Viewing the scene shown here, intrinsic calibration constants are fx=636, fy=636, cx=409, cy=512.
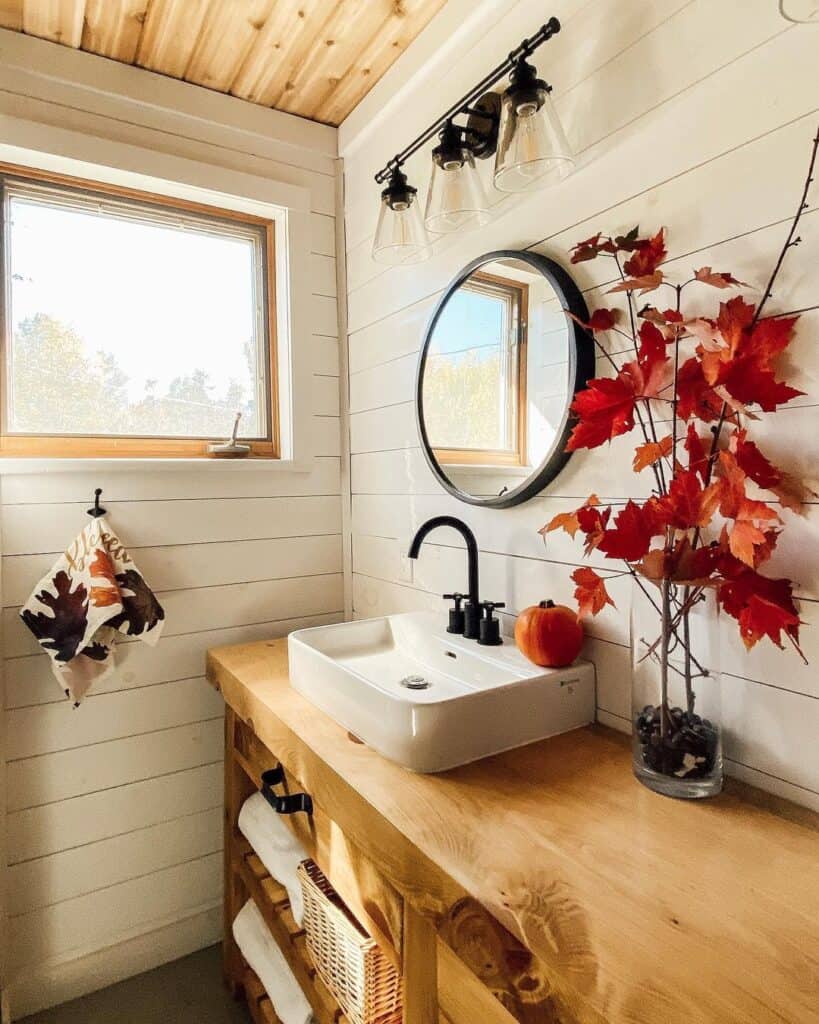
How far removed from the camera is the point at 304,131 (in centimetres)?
195

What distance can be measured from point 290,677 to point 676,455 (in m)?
A: 0.94

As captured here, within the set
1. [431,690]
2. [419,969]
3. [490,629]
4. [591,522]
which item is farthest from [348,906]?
[591,522]

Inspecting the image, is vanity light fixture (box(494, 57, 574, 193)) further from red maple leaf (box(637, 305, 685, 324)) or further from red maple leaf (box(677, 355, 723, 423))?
red maple leaf (box(677, 355, 723, 423))

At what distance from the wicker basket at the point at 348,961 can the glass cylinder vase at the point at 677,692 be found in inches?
21.4

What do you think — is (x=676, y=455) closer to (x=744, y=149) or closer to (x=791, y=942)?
(x=744, y=149)

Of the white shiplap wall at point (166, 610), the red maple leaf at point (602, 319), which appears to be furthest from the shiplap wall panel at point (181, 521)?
the red maple leaf at point (602, 319)

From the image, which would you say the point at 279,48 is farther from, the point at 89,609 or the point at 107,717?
the point at 107,717

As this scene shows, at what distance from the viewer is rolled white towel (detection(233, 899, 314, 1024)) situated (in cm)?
130

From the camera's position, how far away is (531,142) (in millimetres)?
1148

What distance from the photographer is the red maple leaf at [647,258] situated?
986mm

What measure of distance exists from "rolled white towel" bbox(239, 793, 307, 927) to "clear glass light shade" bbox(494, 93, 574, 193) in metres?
1.41

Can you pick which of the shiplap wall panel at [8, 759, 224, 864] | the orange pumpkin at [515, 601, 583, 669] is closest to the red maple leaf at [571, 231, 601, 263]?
the orange pumpkin at [515, 601, 583, 669]

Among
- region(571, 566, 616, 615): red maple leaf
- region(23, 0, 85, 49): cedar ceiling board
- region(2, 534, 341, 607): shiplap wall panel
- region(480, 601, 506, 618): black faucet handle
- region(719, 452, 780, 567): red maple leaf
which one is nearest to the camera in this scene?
region(719, 452, 780, 567): red maple leaf

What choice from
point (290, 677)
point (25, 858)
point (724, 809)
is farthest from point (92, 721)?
point (724, 809)
